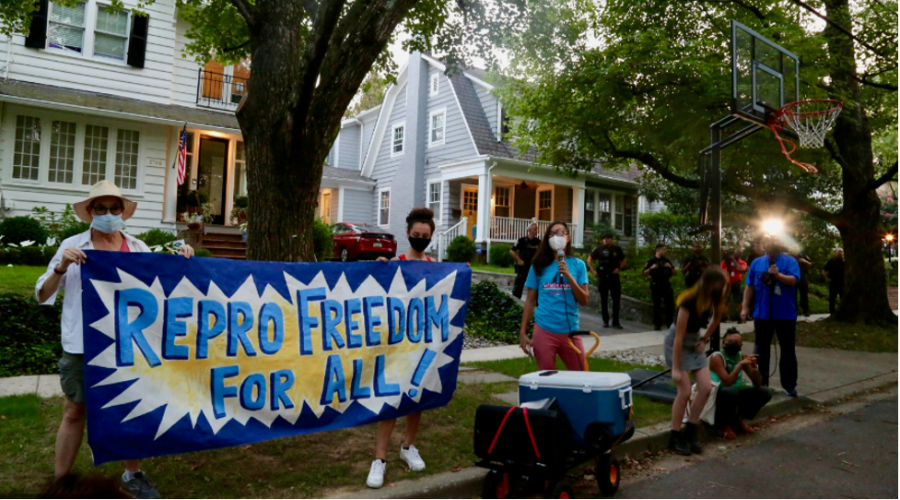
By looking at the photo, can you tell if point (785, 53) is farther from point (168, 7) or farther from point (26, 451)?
point (168, 7)

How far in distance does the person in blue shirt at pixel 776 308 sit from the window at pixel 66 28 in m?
17.6

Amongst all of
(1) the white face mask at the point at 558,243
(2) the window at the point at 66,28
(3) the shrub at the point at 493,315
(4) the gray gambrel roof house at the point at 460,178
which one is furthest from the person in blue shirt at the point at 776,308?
(2) the window at the point at 66,28

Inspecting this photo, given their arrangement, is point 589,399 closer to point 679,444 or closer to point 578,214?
point 679,444

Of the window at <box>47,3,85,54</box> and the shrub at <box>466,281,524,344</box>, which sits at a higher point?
the window at <box>47,3,85,54</box>

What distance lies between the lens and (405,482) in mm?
3955

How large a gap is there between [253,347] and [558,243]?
2.57 metres

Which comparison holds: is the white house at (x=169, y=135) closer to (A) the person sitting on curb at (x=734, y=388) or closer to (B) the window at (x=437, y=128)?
(B) the window at (x=437, y=128)

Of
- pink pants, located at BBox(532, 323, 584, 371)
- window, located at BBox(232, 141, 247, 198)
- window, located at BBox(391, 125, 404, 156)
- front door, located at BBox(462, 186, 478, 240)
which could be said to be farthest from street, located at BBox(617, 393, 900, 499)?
window, located at BBox(391, 125, 404, 156)

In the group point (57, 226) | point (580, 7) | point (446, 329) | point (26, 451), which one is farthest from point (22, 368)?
point (580, 7)

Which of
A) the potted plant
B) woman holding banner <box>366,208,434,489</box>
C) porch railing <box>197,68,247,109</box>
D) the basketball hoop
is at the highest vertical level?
porch railing <box>197,68,247,109</box>

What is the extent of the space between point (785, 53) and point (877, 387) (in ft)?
17.8

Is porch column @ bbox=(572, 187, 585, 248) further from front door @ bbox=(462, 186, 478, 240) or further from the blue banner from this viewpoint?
the blue banner

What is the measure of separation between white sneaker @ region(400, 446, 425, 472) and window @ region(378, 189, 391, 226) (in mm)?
22173

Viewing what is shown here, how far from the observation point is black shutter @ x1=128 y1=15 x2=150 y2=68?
1639 centimetres
